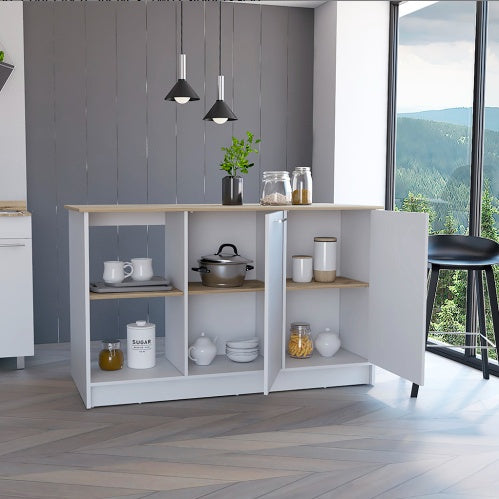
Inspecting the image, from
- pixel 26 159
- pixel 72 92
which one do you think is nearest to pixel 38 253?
pixel 26 159

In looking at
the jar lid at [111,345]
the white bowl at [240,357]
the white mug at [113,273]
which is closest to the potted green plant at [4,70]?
the white mug at [113,273]

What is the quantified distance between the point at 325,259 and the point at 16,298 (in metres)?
1.90

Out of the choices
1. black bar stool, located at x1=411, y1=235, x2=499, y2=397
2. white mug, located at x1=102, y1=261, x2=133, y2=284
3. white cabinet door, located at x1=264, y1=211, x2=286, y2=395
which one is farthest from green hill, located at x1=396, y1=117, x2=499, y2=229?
white mug, located at x1=102, y1=261, x2=133, y2=284

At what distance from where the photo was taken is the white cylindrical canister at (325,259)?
4102 mm

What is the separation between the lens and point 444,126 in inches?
197

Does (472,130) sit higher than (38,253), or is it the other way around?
(472,130)


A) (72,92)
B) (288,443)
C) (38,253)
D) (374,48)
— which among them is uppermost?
(374,48)

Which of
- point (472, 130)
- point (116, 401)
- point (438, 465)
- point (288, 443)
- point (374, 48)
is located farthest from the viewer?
point (374, 48)

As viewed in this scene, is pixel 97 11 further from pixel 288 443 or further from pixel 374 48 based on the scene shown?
pixel 288 443

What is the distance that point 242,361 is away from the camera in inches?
159

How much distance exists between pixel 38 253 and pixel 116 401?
1.85 meters

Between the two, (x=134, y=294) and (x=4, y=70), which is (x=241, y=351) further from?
(x=4, y=70)

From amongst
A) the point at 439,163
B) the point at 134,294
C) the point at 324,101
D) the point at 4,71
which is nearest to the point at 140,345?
the point at 134,294

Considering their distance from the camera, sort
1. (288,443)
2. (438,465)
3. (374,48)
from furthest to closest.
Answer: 1. (374,48)
2. (288,443)
3. (438,465)
